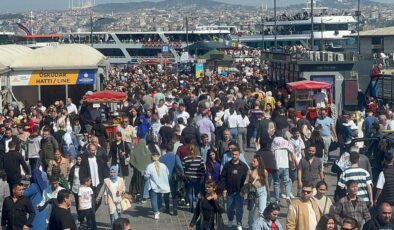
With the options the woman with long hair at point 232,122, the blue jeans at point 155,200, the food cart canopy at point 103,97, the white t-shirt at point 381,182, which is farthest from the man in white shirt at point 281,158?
the food cart canopy at point 103,97

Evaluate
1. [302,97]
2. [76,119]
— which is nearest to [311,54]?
[302,97]

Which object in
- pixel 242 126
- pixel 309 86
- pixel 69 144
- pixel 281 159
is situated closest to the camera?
pixel 281 159

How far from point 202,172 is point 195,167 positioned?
0.43ft

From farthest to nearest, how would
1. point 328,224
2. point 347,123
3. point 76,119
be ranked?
1. point 76,119
2. point 347,123
3. point 328,224

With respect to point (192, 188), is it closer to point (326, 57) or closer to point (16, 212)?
point (16, 212)

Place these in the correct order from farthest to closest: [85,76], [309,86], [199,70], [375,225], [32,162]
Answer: [199,70] < [85,76] < [309,86] < [32,162] < [375,225]

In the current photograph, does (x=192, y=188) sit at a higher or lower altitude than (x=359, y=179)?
lower

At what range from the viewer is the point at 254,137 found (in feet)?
77.1

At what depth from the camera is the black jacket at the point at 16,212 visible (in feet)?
39.3

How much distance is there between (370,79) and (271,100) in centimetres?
673

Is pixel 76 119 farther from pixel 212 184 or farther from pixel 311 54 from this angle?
pixel 311 54

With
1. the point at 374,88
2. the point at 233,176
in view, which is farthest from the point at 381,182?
the point at 374,88

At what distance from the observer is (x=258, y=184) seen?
528 inches

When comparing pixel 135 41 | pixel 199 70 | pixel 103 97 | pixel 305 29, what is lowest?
pixel 135 41
